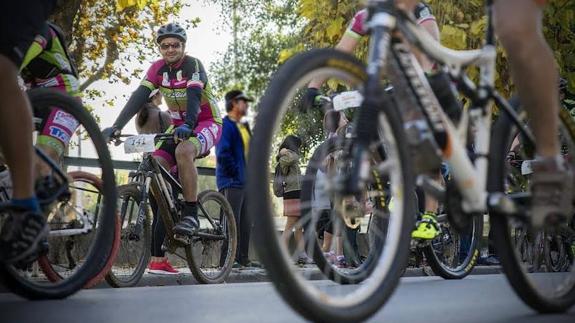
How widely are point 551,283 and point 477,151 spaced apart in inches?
27.2

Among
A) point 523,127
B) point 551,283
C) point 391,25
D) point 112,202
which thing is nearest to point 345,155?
point 391,25

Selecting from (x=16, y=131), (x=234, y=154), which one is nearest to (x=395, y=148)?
(x=16, y=131)

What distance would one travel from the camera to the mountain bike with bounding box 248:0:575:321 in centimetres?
→ 259

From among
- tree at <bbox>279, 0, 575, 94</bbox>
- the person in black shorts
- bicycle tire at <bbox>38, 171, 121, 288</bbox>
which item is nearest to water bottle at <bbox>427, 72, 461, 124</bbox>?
the person in black shorts

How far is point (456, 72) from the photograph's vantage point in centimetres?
328

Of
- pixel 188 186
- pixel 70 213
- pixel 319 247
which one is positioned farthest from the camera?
pixel 188 186

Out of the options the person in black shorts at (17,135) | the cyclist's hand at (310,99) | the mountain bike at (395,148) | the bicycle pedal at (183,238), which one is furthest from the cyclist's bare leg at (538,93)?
the bicycle pedal at (183,238)

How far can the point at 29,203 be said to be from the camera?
3.50 m

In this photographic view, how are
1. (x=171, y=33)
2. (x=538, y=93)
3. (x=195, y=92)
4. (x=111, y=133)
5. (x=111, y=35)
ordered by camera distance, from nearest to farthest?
(x=538, y=93)
(x=111, y=133)
(x=195, y=92)
(x=171, y=33)
(x=111, y=35)

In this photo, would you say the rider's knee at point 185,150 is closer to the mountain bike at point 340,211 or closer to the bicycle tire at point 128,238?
the bicycle tire at point 128,238

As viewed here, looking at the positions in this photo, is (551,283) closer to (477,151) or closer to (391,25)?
(477,151)

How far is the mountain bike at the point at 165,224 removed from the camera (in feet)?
24.0

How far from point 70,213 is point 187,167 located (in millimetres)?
3637

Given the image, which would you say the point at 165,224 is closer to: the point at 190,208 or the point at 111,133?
the point at 190,208
